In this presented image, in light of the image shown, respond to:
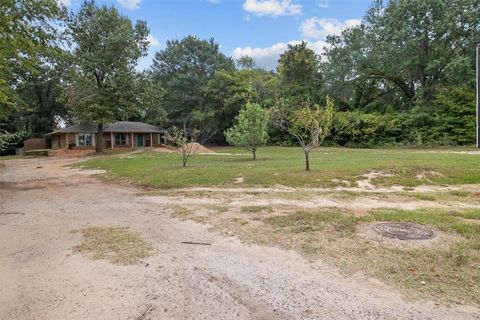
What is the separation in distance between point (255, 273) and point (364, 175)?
8.20 m

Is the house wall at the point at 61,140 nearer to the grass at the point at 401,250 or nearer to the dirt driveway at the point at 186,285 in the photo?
the dirt driveway at the point at 186,285

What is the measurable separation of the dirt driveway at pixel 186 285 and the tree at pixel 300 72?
1223 inches

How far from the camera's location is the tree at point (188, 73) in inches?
1574

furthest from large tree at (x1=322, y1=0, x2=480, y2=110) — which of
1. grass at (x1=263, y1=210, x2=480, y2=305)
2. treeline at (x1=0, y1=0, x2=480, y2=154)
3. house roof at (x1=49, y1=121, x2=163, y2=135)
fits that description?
grass at (x1=263, y1=210, x2=480, y2=305)

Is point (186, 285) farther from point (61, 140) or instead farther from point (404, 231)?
point (61, 140)

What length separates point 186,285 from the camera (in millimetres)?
3684

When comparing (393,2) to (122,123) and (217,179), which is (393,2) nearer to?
(217,179)

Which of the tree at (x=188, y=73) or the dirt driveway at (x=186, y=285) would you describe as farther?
the tree at (x=188, y=73)

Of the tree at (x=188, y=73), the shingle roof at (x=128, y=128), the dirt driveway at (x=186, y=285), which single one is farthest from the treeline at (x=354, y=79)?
the dirt driveway at (x=186, y=285)

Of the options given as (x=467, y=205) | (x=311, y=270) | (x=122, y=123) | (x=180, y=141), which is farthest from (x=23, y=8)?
(x=122, y=123)

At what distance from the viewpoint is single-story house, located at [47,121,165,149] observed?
3784 cm

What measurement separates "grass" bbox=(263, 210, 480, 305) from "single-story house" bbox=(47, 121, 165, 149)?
112ft

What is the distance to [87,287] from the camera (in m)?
3.68

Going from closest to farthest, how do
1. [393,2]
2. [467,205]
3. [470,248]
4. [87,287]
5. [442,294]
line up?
[442,294], [87,287], [470,248], [467,205], [393,2]
